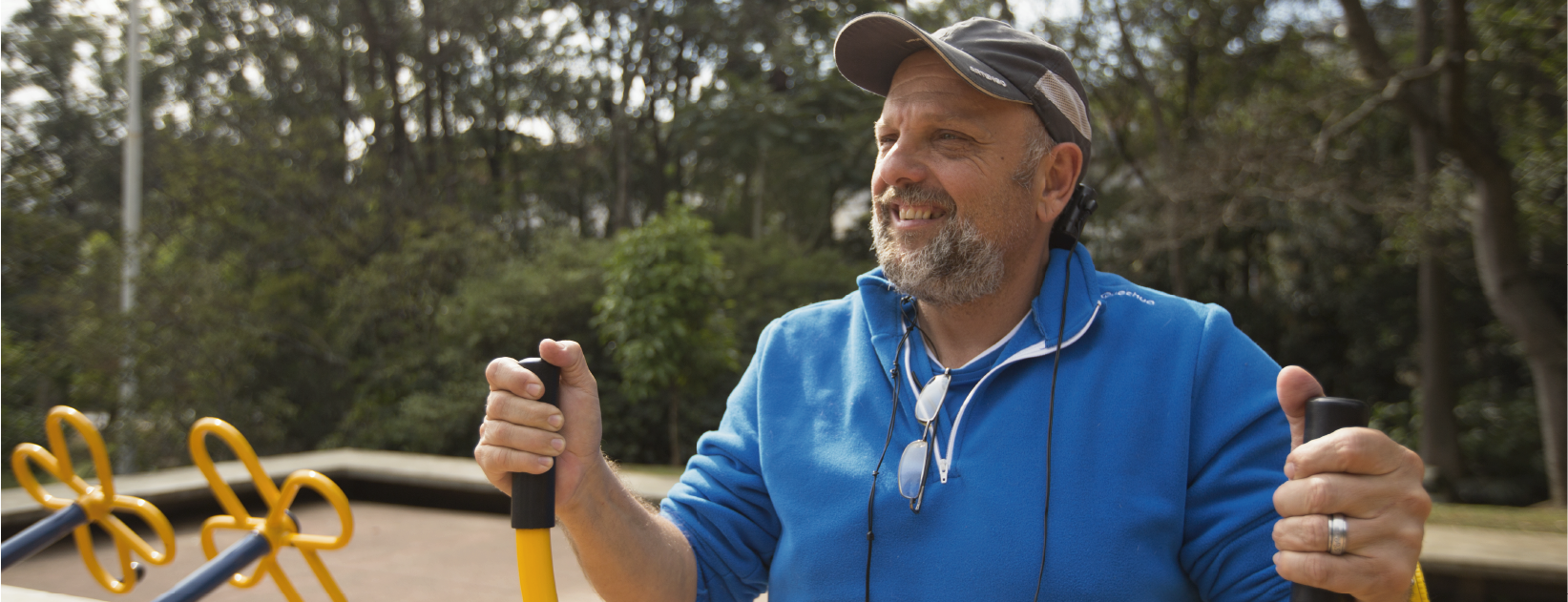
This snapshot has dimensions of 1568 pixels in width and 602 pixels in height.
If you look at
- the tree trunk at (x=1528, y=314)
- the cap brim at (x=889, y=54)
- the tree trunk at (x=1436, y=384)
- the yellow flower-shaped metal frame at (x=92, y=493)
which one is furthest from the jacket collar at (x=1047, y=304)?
the tree trunk at (x=1436, y=384)

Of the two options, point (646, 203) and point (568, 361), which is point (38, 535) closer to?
point (568, 361)

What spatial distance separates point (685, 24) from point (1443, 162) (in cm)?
952

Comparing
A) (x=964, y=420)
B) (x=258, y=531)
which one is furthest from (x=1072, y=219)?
(x=258, y=531)

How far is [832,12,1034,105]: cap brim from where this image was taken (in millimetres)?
1444

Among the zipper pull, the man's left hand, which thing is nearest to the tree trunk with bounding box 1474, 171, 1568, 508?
the zipper pull

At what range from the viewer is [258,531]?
9.40 ft

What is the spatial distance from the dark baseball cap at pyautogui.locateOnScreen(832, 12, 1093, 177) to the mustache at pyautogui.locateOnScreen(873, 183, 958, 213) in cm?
18

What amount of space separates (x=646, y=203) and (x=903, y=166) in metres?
15.7

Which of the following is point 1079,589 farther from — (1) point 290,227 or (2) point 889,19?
(1) point 290,227

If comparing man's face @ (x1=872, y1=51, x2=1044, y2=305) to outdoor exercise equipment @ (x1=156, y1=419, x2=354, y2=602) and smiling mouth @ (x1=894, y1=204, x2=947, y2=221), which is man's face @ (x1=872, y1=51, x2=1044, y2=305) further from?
outdoor exercise equipment @ (x1=156, y1=419, x2=354, y2=602)

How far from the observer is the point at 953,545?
1.39 metres

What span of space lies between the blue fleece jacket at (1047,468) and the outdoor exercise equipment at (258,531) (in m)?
1.51

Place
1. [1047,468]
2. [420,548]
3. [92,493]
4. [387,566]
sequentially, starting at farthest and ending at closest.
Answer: [420,548] → [387,566] → [92,493] → [1047,468]

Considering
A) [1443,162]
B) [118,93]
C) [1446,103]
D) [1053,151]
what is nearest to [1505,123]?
[1443,162]
